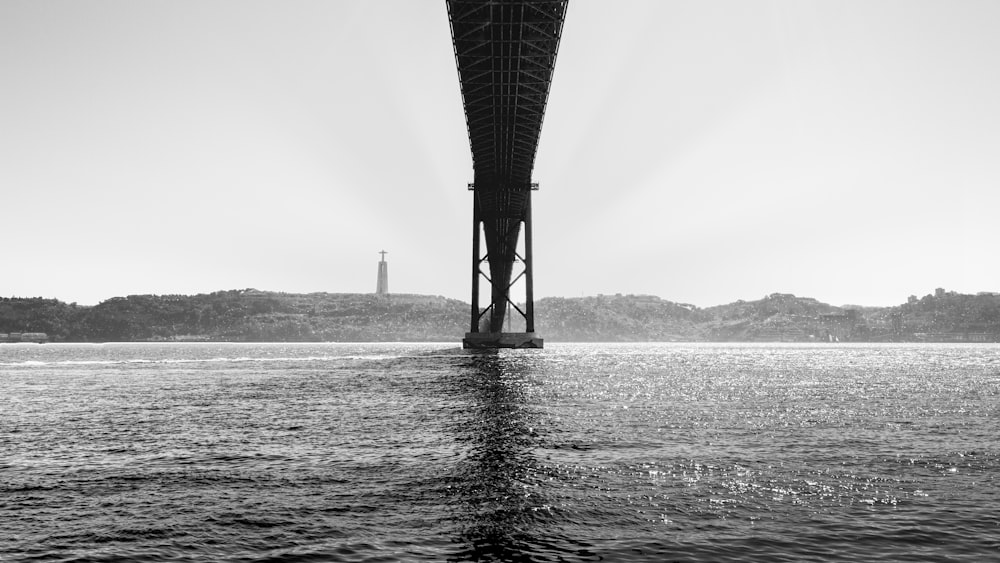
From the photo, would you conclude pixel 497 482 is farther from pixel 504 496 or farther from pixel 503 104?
pixel 503 104

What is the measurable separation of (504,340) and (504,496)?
231 feet

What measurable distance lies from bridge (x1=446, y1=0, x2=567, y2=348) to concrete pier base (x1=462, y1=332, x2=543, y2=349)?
12 cm

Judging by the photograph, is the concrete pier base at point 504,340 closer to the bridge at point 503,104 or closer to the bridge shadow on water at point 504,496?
the bridge at point 503,104

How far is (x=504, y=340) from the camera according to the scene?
81.2m

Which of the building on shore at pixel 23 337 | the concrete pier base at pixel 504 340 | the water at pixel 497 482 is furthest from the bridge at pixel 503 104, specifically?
the building on shore at pixel 23 337

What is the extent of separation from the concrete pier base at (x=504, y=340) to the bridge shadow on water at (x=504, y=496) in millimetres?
58447

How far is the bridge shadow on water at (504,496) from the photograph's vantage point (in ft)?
26.5

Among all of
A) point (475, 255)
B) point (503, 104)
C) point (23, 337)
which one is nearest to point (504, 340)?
point (475, 255)

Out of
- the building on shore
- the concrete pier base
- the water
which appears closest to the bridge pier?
the concrete pier base

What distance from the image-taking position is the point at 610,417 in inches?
844

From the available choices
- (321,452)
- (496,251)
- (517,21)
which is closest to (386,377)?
(517,21)

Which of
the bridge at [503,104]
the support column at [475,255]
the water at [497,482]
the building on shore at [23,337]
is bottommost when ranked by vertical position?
the water at [497,482]

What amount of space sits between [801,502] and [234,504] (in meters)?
8.30

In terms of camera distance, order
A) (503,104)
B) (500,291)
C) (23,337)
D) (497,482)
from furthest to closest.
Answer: (23,337), (500,291), (503,104), (497,482)
